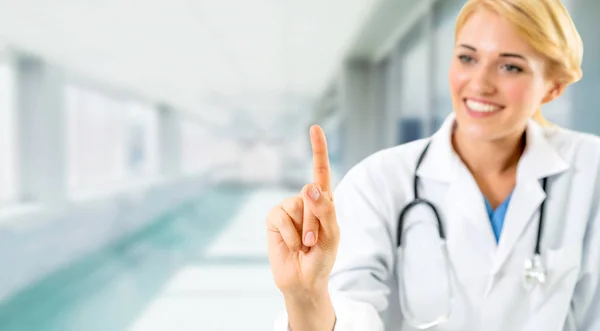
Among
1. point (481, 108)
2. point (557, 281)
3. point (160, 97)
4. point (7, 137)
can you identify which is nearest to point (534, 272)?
point (557, 281)

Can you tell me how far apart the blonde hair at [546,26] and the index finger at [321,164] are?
1.32 feet

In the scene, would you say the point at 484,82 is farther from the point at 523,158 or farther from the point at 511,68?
the point at 523,158

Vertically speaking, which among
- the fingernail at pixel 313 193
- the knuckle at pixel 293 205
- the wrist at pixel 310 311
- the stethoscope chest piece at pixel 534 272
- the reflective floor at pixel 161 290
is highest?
the fingernail at pixel 313 193

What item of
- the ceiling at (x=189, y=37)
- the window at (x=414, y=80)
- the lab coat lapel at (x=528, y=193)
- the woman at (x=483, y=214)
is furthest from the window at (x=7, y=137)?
the lab coat lapel at (x=528, y=193)

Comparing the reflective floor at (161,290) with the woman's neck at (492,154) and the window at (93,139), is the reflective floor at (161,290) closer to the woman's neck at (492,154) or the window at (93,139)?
the window at (93,139)

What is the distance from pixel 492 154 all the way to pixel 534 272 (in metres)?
0.25

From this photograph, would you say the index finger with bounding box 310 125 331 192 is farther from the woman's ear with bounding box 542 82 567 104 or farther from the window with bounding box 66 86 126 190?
the window with bounding box 66 86 126 190

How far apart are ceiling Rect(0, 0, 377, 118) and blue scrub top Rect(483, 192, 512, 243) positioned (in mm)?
2584

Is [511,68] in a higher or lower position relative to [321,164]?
higher

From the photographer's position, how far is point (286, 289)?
33.6 inches

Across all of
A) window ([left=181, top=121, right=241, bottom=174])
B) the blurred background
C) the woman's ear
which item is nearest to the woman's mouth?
the woman's ear

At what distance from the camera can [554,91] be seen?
3.21 ft

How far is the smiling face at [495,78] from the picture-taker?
92cm

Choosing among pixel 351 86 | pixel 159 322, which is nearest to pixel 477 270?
pixel 159 322
